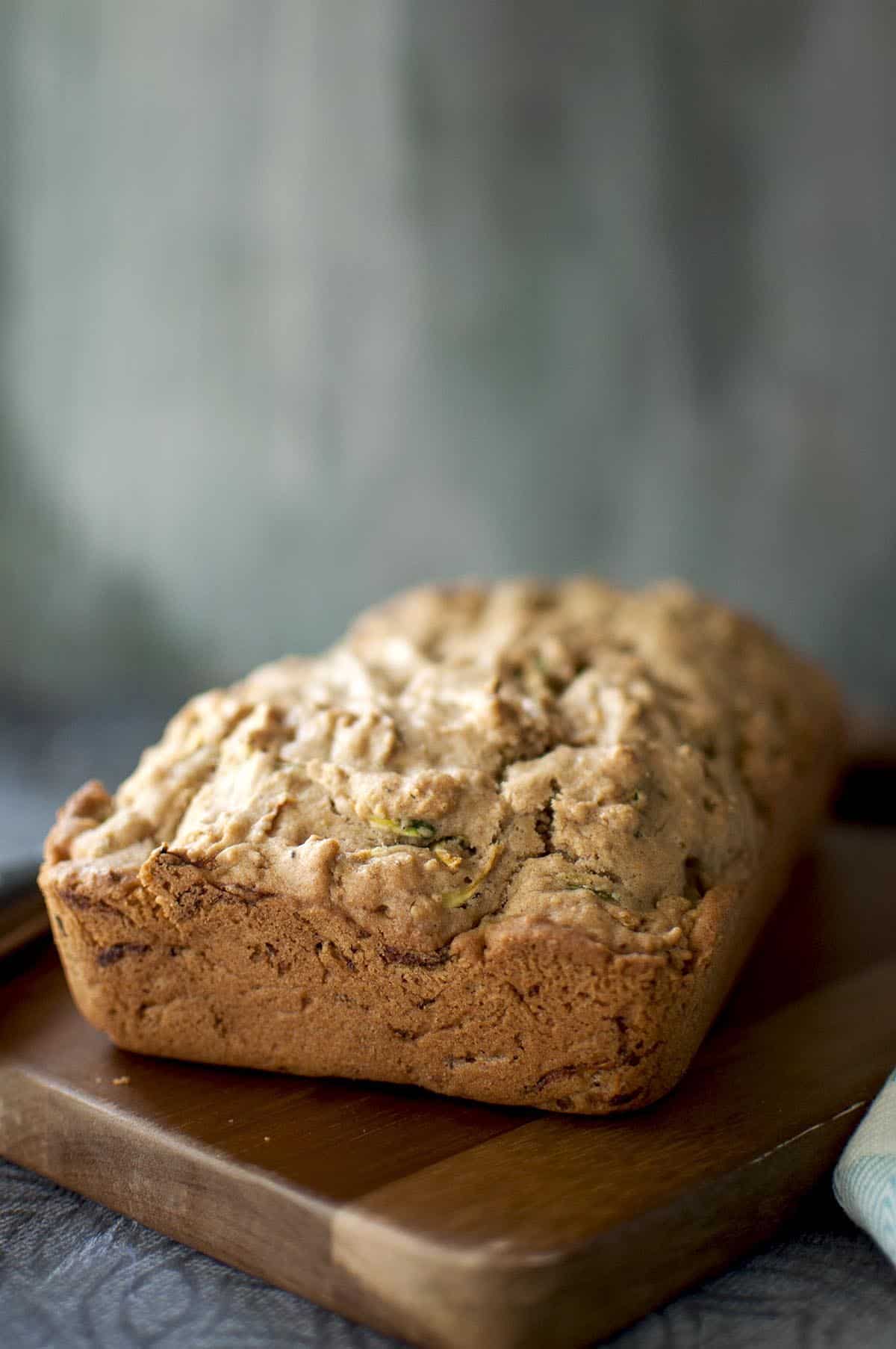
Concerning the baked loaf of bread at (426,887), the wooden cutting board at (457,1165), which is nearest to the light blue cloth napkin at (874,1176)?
the wooden cutting board at (457,1165)

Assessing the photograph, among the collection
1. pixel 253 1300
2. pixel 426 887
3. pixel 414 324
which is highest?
pixel 414 324

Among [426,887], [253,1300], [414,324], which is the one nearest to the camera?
[253,1300]

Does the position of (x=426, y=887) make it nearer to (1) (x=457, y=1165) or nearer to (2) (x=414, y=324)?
(1) (x=457, y=1165)

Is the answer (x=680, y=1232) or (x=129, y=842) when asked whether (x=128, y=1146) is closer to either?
(x=129, y=842)

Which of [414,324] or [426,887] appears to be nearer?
[426,887]

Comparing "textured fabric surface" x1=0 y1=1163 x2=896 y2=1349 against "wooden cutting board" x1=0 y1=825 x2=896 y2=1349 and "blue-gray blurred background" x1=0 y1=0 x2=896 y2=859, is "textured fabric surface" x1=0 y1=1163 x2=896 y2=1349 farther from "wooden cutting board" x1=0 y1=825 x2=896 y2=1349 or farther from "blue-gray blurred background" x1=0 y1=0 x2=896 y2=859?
"blue-gray blurred background" x1=0 y1=0 x2=896 y2=859

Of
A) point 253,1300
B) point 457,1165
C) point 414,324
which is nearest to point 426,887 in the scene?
point 457,1165
